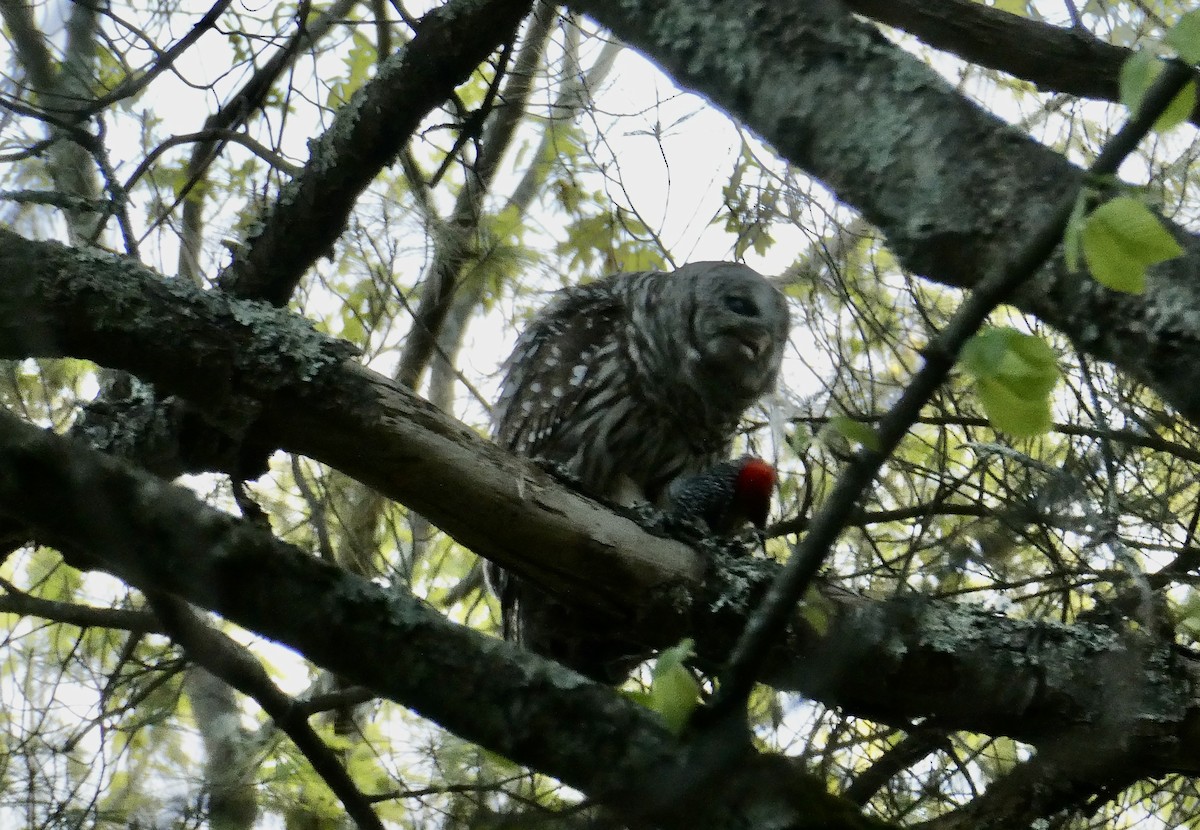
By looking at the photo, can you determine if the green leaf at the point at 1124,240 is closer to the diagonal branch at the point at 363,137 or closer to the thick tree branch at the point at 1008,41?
the thick tree branch at the point at 1008,41

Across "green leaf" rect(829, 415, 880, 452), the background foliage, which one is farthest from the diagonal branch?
"green leaf" rect(829, 415, 880, 452)

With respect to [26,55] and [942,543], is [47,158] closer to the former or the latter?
[26,55]

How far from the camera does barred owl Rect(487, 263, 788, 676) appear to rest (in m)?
3.18

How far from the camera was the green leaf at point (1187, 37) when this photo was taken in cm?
86

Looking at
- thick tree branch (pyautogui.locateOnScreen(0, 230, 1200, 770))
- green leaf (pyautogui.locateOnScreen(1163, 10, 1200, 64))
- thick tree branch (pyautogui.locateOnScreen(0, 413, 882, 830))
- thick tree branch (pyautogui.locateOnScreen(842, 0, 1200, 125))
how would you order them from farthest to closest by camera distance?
thick tree branch (pyautogui.locateOnScreen(842, 0, 1200, 125)) → thick tree branch (pyautogui.locateOnScreen(0, 230, 1200, 770)) → thick tree branch (pyautogui.locateOnScreen(0, 413, 882, 830)) → green leaf (pyautogui.locateOnScreen(1163, 10, 1200, 64))

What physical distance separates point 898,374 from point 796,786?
227cm

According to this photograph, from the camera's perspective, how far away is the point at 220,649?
253 centimetres

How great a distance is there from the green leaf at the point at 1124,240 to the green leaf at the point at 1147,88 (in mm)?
78

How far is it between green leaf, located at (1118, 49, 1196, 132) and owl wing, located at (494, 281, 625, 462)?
8.35 feet

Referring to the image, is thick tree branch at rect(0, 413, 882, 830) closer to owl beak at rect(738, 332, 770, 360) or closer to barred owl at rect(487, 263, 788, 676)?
barred owl at rect(487, 263, 788, 676)

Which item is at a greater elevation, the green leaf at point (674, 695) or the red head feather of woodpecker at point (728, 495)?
the red head feather of woodpecker at point (728, 495)

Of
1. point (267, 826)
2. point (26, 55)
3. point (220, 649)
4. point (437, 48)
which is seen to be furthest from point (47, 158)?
point (267, 826)

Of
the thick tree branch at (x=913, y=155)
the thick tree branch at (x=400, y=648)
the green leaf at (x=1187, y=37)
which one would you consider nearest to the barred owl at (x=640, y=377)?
the thick tree branch at (x=913, y=155)

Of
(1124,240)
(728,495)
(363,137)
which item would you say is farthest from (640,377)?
(1124,240)
